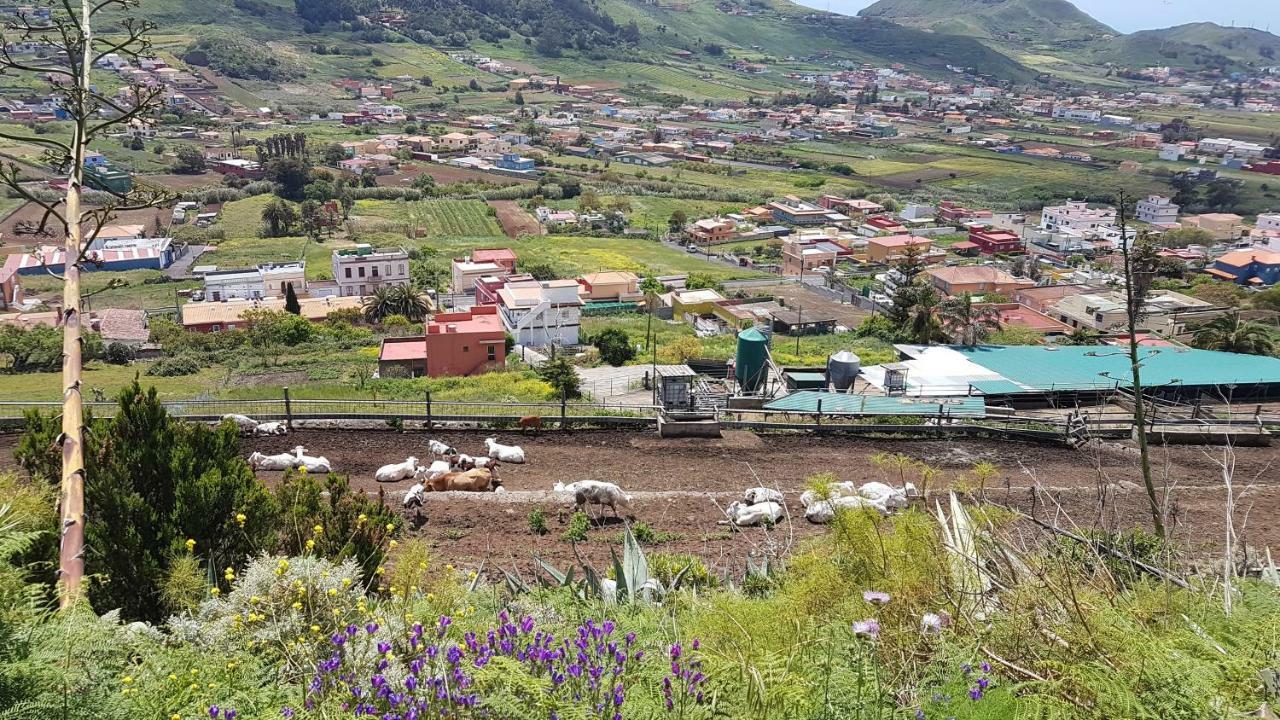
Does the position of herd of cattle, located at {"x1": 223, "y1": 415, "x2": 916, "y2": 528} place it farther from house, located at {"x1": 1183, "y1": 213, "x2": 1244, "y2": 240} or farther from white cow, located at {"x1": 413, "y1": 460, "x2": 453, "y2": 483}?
house, located at {"x1": 1183, "y1": 213, "x2": 1244, "y2": 240}

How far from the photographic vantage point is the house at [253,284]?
148ft

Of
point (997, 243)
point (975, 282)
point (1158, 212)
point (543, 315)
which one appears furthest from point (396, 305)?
point (1158, 212)

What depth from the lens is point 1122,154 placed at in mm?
112562

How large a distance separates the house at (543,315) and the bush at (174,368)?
11444 millimetres

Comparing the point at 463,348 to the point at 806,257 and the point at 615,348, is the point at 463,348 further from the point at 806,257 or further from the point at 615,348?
the point at 806,257

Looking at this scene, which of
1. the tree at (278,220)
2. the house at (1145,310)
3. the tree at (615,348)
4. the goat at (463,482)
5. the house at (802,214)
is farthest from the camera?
the house at (802,214)

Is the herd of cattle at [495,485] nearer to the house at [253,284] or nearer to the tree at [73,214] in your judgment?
the tree at [73,214]

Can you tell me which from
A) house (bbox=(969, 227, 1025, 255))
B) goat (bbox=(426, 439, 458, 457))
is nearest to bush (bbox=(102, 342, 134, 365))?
goat (bbox=(426, 439, 458, 457))

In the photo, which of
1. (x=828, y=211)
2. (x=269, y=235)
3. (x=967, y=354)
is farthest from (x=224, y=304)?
(x=828, y=211)

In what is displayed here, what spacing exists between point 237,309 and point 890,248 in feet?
139

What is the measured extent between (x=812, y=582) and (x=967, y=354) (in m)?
20.7

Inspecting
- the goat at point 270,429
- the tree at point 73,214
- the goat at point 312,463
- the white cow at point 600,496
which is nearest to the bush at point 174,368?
the goat at point 270,429

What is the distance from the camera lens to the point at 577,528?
9961 mm

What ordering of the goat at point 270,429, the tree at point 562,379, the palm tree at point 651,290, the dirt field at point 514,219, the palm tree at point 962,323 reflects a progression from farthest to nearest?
the dirt field at point 514,219 → the palm tree at point 651,290 → the palm tree at point 962,323 → the tree at point 562,379 → the goat at point 270,429
